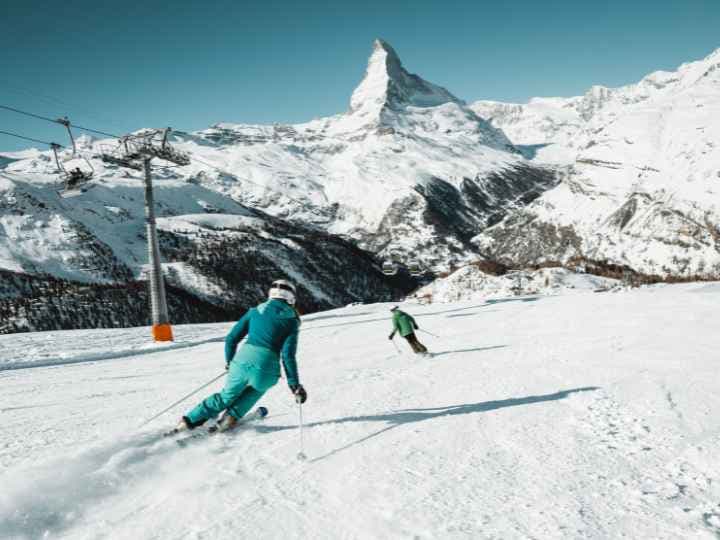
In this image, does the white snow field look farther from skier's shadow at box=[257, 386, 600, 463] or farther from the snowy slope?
the snowy slope

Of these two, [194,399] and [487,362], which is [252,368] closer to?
[194,399]

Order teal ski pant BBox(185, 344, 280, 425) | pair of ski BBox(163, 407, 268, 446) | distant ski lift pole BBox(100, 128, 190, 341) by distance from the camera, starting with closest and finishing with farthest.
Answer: pair of ski BBox(163, 407, 268, 446)
teal ski pant BBox(185, 344, 280, 425)
distant ski lift pole BBox(100, 128, 190, 341)

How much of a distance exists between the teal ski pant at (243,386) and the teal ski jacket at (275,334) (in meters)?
0.02

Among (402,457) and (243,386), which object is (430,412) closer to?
(402,457)

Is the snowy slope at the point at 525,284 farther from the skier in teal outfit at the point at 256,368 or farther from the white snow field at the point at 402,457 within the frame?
the skier in teal outfit at the point at 256,368

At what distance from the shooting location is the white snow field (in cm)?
377

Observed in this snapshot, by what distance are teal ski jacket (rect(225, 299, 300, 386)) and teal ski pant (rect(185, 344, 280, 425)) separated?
0.02 metres

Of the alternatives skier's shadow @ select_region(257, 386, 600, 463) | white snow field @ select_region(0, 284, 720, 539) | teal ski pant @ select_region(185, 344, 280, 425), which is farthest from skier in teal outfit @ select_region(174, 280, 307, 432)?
skier's shadow @ select_region(257, 386, 600, 463)

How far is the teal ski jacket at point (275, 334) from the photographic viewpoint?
601 centimetres

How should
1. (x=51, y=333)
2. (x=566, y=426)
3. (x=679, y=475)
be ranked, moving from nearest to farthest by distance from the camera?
(x=679, y=475), (x=566, y=426), (x=51, y=333)

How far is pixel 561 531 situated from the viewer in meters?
3.57

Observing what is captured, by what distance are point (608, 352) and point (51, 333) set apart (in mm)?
20385

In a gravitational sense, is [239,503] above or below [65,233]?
below

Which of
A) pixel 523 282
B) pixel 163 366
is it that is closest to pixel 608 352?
pixel 163 366
